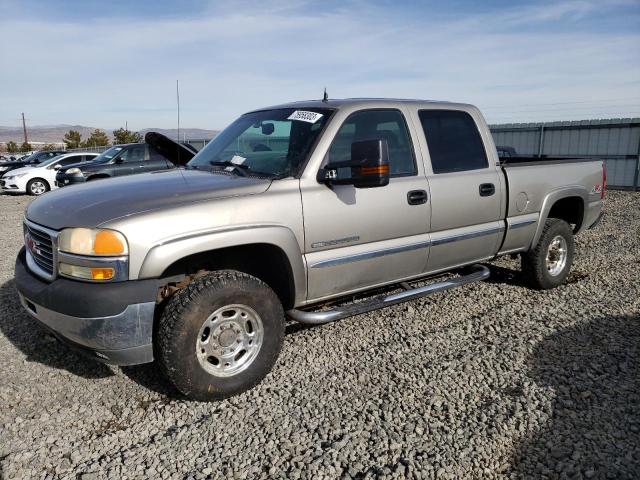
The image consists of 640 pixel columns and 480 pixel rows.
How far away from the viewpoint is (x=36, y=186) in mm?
17312

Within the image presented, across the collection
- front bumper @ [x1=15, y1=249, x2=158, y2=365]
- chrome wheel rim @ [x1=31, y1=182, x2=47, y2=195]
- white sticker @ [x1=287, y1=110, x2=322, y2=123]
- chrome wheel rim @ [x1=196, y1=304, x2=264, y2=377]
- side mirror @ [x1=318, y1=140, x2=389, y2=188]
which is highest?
white sticker @ [x1=287, y1=110, x2=322, y2=123]

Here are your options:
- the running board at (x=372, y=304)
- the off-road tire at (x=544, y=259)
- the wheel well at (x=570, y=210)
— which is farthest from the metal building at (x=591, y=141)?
the running board at (x=372, y=304)

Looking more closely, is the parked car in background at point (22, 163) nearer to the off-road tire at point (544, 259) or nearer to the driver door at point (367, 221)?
the driver door at point (367, 221)

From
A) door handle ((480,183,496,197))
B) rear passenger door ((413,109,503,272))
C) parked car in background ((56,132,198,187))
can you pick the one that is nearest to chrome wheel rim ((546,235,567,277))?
rear passenger door ((413,109,503,272))

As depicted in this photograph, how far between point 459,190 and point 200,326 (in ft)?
7.85

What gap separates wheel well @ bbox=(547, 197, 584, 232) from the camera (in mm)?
5445

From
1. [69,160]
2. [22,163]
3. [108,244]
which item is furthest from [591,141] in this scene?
[22,163]

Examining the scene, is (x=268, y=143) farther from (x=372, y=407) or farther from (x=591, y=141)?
(x=591, y=141)

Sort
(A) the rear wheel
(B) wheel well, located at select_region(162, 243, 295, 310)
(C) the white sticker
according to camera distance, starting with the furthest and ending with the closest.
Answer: (A) the rear wheel < (C) the white sticker < (B) wheel well, located at select_region(162, 243, 295, 310)

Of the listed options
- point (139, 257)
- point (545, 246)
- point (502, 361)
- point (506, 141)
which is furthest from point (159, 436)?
point (506, 141)

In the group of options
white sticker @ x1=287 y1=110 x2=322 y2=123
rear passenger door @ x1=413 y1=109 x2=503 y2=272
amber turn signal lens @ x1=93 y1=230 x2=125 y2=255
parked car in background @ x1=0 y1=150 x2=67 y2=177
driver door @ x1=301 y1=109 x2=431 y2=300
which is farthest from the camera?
parked car in background @ x1=0 y1=150 x2=67 y2=177

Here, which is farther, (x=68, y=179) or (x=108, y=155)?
(x=108, y=155)

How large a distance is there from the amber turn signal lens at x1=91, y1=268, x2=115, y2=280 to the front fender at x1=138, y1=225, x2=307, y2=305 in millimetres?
152

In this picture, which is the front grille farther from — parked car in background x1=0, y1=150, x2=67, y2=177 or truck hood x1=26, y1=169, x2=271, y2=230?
parked car in background x1=0, y1=150, x2=67, y2=177
